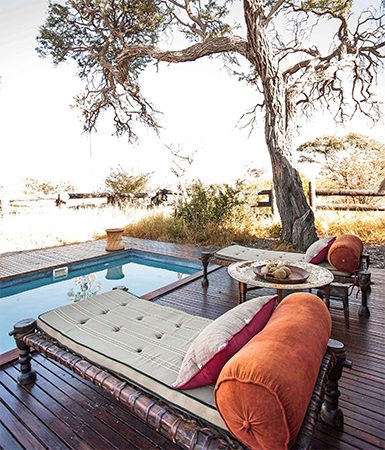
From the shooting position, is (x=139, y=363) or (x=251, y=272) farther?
(x=251, y=272)

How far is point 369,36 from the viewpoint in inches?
270

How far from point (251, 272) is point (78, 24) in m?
7.89

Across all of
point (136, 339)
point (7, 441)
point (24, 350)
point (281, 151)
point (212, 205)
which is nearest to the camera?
point (7, 441)

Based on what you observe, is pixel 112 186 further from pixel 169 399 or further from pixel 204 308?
pixel 169 399

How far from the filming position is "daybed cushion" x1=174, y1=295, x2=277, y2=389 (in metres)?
1.17

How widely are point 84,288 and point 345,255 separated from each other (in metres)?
3.55

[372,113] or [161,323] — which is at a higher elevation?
[372,113]

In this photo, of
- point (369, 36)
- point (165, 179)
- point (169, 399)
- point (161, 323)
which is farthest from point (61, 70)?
point (169, 399)

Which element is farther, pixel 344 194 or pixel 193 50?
pixel 344 194

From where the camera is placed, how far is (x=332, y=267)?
3051mm

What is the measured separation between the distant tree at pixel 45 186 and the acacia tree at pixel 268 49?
9.80 metres

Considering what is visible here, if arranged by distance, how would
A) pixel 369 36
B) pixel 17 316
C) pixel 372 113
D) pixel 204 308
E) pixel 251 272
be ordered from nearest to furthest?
pixel 251 272, pixel 204 308, pixel 17 316, pixel 369 36, pixel 372 113

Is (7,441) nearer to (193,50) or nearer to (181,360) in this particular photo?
(181,360)

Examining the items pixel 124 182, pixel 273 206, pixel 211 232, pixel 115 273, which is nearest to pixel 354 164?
pixel 273 206
